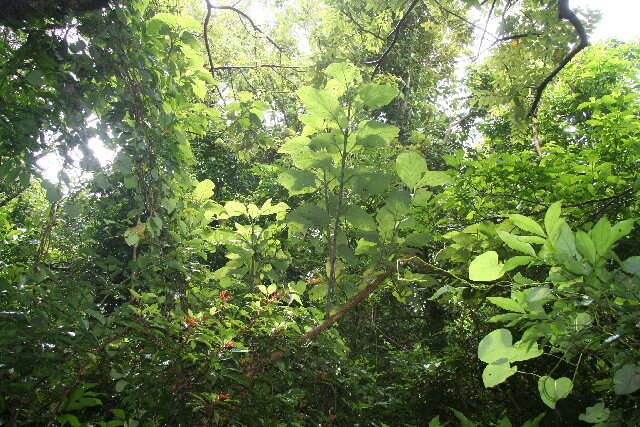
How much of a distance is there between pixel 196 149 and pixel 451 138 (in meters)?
6.33

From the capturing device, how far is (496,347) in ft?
2.08

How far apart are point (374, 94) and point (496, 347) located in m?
0.63

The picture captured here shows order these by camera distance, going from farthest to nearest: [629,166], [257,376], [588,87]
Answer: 1. [588,87]
2. [629,166]
3. [257,376]

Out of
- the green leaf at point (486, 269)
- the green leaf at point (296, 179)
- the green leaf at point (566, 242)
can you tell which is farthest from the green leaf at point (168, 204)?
the green leaf at point (566, 242)

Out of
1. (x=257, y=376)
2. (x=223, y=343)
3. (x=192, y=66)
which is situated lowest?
(x=257, y=376)

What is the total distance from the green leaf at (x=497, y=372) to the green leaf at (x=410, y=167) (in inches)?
21.4

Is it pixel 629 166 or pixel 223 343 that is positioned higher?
pixel 629 166

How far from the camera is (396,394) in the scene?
280cm


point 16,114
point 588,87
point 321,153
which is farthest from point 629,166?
point 588,87

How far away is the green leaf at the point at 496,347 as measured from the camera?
2.03ft

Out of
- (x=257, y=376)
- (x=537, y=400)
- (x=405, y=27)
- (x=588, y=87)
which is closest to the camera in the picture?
(x=257, y=376)

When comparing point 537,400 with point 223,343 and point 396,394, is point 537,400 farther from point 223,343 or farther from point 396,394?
point 223,343

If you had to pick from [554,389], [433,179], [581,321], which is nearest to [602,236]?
[581,321]

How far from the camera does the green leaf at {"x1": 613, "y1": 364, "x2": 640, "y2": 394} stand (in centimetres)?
53
